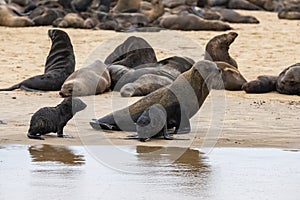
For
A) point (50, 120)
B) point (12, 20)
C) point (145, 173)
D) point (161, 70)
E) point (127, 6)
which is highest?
point (145, 173)

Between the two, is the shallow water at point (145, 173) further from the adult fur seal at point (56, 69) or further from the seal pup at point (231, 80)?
the seal pup at point (231, 80)

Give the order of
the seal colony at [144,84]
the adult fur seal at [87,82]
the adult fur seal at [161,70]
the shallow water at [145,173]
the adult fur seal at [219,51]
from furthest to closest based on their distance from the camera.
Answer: the adult fur seal at [219,51] → the adult fur seal at [161,70] → the adult fur seal at [87,82] → the seal colony at [144,84] → the shallow water at [145,173]

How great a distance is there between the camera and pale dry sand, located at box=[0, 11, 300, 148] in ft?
22.1

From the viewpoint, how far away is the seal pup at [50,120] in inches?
260

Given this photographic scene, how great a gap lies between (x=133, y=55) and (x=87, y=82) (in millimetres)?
1490

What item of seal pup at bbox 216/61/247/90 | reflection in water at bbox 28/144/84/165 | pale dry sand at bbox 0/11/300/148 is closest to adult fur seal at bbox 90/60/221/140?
pale dry sand at bbox 0/11/300/148

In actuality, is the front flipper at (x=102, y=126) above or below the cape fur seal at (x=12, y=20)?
above

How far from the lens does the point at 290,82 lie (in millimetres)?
9789

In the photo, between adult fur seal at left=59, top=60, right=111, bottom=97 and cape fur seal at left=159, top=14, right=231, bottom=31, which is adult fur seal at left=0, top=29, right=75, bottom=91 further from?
cape fur seal at left=159, top=14, right=231, bottom=31

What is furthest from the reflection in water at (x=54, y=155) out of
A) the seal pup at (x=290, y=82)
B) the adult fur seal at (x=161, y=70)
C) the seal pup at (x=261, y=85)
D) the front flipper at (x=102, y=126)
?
the seal pup at (x=290, y=82)

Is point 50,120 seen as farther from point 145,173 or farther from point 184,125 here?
point 145,173

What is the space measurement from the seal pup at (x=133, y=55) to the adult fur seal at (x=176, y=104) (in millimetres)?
3209

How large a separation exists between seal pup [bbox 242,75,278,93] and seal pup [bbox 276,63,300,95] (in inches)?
5.5

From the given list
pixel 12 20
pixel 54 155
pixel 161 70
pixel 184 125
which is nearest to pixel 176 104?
pixel 184 125
